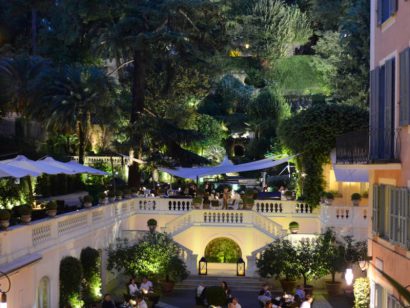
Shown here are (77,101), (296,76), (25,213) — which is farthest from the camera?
(296,76)

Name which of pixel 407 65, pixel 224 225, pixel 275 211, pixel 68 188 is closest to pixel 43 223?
pixel 407 65

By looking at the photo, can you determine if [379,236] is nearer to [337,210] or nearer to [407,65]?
[407,65]

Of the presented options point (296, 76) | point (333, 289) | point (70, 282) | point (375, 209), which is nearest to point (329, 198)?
point (333, 289)

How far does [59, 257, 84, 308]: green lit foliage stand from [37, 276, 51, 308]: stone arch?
2.90ft

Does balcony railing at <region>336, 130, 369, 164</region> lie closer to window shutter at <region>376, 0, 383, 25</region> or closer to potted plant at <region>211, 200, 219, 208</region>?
window shutter at <region>376, 0, 383, 25</region>

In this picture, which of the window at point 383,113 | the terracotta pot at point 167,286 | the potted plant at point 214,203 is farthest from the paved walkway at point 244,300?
the window at point 383,113

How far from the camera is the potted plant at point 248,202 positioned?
90.6 ft

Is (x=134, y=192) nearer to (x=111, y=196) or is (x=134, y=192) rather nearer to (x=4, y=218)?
(x=111, y=196)

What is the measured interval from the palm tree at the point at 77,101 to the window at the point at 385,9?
19.9m

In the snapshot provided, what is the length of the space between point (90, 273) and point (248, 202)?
8562 millimetres

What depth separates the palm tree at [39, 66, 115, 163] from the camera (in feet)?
104

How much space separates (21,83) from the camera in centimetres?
3441

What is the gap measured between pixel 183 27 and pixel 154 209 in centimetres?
939

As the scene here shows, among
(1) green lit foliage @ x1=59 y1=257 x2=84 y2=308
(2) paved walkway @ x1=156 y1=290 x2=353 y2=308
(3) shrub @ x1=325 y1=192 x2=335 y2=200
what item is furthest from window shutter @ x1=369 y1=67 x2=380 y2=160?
(3) shrub @ x1=325 y1=192 x2=335 y2=200
